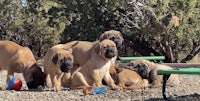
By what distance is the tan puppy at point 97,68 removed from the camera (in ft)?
30.7

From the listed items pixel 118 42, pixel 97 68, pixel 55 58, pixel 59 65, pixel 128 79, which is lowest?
pixel 128 79

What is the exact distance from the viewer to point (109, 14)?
2516cm

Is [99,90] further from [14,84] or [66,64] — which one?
[14,84]

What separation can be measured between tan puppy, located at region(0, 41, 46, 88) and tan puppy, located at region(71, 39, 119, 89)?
0.90m

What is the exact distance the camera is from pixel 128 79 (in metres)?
9.97

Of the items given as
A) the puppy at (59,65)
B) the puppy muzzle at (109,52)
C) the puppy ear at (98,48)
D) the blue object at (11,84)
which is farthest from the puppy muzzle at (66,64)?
the blue object at (11,84)

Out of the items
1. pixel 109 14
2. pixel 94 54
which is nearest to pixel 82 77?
pixel 94 54

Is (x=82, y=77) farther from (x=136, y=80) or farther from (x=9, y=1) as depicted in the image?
(x=9, y=1)

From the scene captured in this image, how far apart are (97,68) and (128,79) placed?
31.0 inches

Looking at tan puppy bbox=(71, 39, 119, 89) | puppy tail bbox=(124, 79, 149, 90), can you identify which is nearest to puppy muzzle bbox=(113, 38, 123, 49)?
tan puppy bbox=(71, 39, 119, 89)

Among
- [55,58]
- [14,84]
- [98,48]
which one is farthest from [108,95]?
[14,84]

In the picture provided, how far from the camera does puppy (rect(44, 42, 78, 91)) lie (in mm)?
9359

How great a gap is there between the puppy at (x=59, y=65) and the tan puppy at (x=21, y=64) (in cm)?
A: 26

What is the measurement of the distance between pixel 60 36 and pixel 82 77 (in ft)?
54.6
